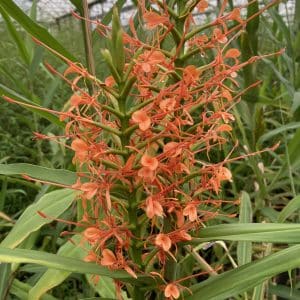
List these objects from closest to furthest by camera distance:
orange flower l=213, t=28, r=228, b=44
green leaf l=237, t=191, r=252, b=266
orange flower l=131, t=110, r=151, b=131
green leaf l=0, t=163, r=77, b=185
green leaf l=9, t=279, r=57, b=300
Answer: orange flower l=131, t=110, r=151, b=131
orange flower l=213, t=28, r=228, b=44
green leaf l=0, t=163, r=77, b=185
green leaf l=237, t=191, r=252, b=266
green leaf l=9, t=279, r=57, b=300

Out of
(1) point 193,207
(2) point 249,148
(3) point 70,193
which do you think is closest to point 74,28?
(2) point 249,148

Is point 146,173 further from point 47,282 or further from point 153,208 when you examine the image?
point 47,282

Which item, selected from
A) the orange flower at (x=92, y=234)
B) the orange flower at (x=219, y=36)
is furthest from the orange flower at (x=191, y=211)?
the orange flower at (x=219, y=36)

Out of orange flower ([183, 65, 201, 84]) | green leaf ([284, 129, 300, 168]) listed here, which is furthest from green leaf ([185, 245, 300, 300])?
green leaf ([284, 129, 300, 168])

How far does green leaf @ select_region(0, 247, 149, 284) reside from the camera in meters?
0.61

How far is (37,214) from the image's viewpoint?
2.66 feet

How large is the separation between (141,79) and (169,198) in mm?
139

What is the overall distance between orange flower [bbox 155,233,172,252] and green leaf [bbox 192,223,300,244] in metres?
0.06

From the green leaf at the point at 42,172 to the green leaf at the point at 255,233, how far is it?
0.23m

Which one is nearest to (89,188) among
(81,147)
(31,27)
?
(81,147)

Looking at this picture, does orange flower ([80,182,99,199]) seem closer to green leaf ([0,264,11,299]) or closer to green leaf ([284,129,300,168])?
green leaf ([0,264,11,299])

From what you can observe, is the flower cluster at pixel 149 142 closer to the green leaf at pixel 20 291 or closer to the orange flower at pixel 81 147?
the orange flower at pixel 81 147

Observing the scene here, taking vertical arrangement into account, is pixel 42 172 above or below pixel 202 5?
below

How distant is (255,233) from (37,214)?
0.32m
